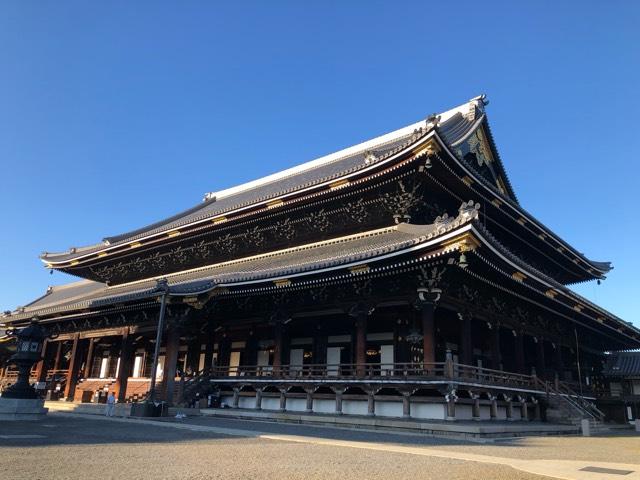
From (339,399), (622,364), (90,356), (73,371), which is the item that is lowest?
(339,399)

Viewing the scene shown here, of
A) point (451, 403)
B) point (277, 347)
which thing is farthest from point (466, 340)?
point (277, 347)

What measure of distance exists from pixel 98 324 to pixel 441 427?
78.0 ft

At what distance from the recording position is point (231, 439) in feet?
42.2

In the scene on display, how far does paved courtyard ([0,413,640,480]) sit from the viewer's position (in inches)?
309

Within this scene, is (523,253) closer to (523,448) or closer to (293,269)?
(293,269)

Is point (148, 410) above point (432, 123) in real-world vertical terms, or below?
below

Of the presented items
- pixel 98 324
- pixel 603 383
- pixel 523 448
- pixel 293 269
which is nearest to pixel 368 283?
pixel 293 269

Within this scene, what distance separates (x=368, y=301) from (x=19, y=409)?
Answer: 1371 cm

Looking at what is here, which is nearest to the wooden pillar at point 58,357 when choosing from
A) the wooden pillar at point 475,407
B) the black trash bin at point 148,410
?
the black trash bin at point 148,410

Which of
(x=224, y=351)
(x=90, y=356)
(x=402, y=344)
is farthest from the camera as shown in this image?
(x=90, y=356)

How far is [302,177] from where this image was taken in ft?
116

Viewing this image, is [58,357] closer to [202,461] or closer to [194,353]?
[194,353]

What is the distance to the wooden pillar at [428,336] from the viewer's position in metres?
18.4

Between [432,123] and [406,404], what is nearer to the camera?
[406,404]
